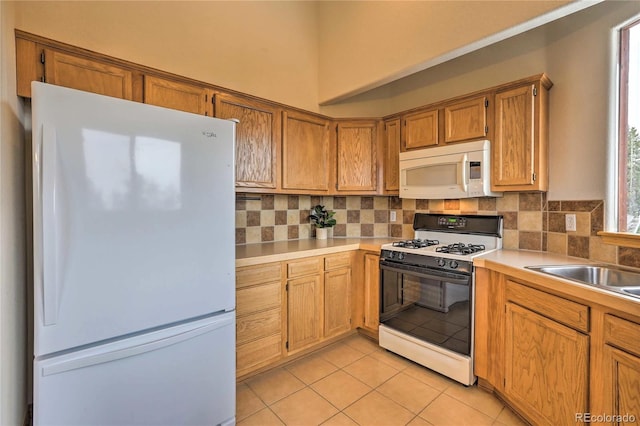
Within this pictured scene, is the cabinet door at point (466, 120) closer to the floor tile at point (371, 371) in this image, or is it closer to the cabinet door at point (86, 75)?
the floor tile at point (371, 371)

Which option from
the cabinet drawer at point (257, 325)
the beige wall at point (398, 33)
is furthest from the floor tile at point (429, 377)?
the beige wall at point (398, 33)

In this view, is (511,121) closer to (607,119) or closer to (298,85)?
(607,119)

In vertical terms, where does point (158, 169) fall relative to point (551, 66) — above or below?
below

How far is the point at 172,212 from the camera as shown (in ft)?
4.20

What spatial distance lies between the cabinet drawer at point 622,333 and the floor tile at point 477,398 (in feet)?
2.84

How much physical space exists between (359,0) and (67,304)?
115 inches

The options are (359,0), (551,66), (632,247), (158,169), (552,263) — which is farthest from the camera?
(359,0)

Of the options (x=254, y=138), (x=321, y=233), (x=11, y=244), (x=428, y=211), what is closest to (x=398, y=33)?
(x=254, y=138)

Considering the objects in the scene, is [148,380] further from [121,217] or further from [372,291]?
[372,291]

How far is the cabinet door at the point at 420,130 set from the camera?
2.45 m

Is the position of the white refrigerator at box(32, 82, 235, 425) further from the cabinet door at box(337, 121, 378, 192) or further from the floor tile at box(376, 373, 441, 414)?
the cabinet door at box(337, 121, 378, 192)

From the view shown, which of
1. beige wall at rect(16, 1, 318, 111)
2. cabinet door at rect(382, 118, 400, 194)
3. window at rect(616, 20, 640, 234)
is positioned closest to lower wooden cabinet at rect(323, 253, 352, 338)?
cabinet door at rect(382, 118, 400, 194)

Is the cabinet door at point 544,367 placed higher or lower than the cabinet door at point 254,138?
lower

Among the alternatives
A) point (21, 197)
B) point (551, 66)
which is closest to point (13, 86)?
point (21, 197)
